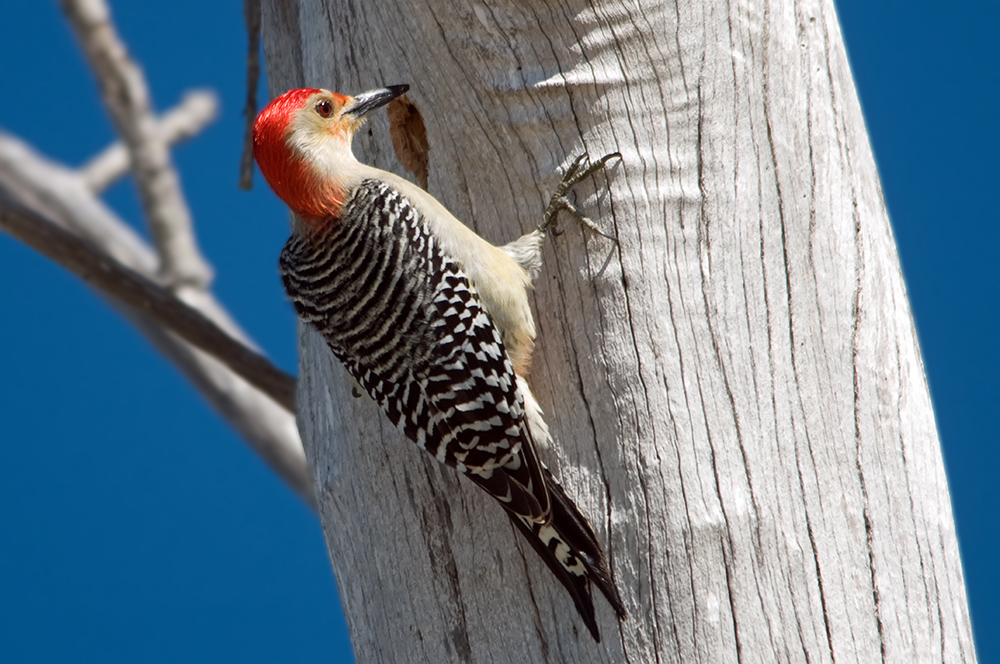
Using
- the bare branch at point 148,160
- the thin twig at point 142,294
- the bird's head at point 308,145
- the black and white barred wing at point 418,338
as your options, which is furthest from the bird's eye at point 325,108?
the bare branch at point 148,160

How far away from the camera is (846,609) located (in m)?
2.65

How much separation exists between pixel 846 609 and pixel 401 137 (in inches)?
76.6

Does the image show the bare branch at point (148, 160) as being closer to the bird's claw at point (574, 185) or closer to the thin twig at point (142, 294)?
the thin twig at point (142, 294)

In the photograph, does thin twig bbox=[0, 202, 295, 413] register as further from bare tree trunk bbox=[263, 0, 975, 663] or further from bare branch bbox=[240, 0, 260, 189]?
bare tree trunk bbox=[263, 0, 975, 663]

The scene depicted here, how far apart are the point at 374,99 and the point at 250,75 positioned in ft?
4.74

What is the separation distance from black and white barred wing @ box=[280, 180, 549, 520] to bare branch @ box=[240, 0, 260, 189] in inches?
50.6

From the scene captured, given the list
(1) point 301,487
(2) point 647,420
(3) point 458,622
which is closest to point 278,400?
(1) point 301,487

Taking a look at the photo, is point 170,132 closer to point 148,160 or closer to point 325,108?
point 148,160

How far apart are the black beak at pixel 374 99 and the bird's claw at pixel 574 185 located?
0.61m

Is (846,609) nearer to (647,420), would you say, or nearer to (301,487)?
(647,420)

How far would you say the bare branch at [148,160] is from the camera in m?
6.46

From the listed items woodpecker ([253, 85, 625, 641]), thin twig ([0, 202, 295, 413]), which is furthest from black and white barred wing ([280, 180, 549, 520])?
thin twig ([0, 202, 295, 413])

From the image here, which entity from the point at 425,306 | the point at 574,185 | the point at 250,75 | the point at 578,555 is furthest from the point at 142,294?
the point at 578,555

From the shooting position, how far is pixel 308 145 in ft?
10.9
